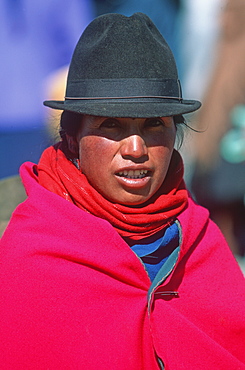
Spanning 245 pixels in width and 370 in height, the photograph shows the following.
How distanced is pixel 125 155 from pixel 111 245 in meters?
0.32

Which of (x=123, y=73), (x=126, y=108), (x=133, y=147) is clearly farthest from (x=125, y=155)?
(x=123, y=73)

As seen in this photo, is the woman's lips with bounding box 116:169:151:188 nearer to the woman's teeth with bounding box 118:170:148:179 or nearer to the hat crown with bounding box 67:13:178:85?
the woman's teeth with bounding box 118:170:148:179

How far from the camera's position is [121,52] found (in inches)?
67.0

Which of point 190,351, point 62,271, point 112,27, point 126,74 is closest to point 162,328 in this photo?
point 190,351

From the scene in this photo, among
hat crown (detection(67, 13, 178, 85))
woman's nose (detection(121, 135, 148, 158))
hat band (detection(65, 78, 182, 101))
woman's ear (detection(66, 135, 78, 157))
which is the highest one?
hat crown (detection(67, 13, 178, 85))

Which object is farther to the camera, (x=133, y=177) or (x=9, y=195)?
(x=9, y=195)

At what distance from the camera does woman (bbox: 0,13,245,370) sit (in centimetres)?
160

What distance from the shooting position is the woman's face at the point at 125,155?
→ 170cm

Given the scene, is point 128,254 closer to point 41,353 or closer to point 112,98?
point 41,353

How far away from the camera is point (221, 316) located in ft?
6.10

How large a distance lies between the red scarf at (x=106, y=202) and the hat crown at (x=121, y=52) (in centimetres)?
35

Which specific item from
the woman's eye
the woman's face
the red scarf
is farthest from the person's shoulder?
the woman's eye

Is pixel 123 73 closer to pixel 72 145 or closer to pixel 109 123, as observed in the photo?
pixel 109 123

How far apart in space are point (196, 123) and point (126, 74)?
1.52m
